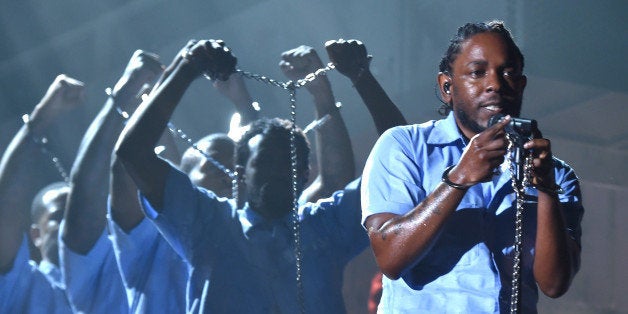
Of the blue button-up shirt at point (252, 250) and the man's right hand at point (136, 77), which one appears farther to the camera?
the man's right hand at point (136, 77)

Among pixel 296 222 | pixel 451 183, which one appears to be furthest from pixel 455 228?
pixel 296 222

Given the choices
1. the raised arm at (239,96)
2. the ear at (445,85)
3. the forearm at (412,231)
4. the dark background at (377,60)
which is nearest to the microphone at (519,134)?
the forearm at (412,231)

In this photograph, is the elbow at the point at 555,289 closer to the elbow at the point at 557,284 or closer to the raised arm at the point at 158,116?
the elbow at the point at 557,284

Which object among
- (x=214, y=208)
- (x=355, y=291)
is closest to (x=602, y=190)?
(x=355, y=291)

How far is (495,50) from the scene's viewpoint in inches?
79.5

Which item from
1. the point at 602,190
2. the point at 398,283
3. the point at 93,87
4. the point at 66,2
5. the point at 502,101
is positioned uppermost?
the point at 66,2

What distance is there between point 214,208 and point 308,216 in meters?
0.31

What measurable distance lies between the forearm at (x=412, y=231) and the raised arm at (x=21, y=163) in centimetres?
242

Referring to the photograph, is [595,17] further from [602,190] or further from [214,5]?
[214,5]

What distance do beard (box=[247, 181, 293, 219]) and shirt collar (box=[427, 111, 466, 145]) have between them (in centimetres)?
121

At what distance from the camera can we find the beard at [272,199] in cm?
321

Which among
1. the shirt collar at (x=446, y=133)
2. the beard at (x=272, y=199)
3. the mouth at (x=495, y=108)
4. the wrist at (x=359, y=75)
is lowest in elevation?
the shirt collar at (x=446, y=133)

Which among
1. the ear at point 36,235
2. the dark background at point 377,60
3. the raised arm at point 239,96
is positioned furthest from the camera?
the ear at point 36,235

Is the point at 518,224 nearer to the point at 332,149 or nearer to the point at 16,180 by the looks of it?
the point at 332,149
